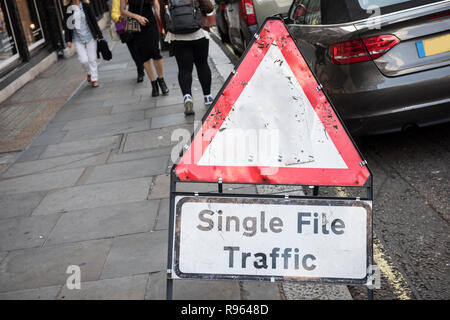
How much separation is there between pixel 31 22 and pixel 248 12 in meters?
6.95

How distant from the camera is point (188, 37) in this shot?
6.50 meters

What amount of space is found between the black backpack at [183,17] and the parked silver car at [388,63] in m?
2.09

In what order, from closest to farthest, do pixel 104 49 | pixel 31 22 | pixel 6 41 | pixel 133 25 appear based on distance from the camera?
pixel 133 25, pixel 104 49, pixel 6 41, pixel 31 22

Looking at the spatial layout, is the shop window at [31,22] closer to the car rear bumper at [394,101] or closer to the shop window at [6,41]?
the shop window at [6,41]

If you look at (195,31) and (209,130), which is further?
(195,31)

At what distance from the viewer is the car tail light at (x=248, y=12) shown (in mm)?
9172

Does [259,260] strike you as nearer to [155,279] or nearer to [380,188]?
[155,279]

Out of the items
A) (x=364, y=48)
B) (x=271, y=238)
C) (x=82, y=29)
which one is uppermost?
(x=364, y=48)

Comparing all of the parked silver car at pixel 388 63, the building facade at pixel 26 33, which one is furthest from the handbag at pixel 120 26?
the parked silver car at pixel 388 63

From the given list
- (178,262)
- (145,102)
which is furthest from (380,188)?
(145,102)

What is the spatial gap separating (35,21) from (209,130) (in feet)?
42.5

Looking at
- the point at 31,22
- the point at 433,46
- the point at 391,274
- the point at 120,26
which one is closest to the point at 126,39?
the point at 120,26

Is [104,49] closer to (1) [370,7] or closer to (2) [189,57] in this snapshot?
(2) [189,57]

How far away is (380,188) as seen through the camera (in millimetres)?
4312
